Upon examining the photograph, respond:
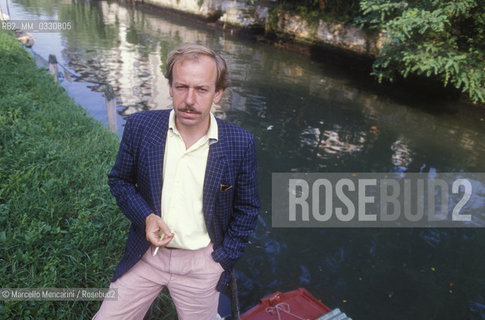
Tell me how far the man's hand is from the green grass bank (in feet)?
5.21

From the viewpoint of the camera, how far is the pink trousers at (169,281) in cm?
212

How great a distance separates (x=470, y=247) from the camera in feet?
19.1

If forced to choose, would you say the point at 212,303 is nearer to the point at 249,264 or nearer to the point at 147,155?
the point at 147,155

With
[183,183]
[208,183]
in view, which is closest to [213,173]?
[208,183]

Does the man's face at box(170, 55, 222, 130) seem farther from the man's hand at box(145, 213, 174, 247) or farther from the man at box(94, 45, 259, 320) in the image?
the man's hand at box(145, 213, 174, 247)

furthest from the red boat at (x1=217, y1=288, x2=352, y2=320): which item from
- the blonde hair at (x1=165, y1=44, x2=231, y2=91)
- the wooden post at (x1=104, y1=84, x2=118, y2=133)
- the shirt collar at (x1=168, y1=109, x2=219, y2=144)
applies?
the wooden post at (x1=104, y1=84, x2=118, y2=133)

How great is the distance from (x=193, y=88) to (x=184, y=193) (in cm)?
61

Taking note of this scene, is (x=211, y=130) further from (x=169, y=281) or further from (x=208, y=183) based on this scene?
(x=169, y=281)

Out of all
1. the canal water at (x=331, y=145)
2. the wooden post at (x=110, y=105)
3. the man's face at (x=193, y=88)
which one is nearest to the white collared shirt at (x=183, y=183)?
the man's face at (x=193, y=88)

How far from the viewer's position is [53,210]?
3793mm

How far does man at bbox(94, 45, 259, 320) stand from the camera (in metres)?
2.05

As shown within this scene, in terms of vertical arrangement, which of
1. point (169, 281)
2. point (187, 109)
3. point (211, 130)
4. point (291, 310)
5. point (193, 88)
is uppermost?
point (193, 88)

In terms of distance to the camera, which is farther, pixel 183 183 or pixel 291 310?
pixel 291 310

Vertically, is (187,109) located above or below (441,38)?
below
